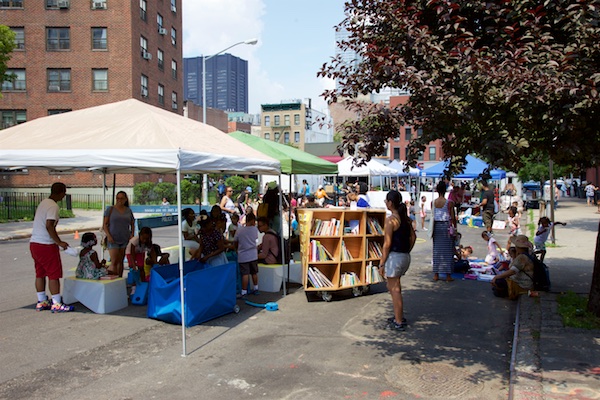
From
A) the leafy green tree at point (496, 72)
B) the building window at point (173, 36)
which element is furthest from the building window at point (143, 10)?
the leafy green tree at point (496, 72)

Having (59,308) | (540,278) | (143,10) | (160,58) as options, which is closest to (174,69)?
(160,58)

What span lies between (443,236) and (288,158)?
339cm

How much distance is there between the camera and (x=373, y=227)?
29.8 feet

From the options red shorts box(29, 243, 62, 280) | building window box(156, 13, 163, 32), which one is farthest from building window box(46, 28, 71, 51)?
red shorts box(29, 243, 62, 280)

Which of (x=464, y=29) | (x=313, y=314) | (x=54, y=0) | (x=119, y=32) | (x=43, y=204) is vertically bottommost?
(x=313, y=314)

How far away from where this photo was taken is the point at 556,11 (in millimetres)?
4945

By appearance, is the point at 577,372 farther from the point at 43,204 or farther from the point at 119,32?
the point at 119,32

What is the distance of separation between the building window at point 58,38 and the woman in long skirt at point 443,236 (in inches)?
1355

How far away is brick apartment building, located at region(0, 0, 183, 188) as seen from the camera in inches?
1422

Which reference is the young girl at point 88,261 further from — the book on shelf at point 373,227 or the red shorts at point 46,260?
the book on shelf at point 373,227

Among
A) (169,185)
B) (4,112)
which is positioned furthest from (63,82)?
(169,185)

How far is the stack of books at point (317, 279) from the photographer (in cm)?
858

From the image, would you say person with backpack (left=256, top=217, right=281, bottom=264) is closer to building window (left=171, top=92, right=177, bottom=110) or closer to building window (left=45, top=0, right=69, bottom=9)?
building window (left=45, top=0, right=69, bottom=9)

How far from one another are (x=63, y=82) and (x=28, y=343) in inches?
1365
